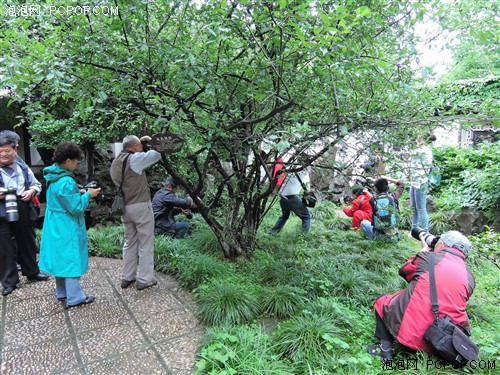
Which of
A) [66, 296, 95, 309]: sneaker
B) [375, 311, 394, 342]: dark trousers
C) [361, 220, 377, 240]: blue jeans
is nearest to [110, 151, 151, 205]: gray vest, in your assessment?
[66, 296, 95, 309]: sneaker

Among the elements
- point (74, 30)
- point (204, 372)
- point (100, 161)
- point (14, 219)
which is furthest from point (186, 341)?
point (100, 161)

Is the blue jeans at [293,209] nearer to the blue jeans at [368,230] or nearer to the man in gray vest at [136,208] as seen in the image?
the blue jeans at [368,230]

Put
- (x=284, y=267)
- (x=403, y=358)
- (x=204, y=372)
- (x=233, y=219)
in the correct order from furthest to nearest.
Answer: (x=233, y=219)
(x=284, y=267)
(x=403, y=358)
(x=204, y=372)

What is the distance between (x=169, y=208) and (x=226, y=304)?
8.96 feet

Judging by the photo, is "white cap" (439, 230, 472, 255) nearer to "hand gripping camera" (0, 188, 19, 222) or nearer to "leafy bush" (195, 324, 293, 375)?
"leafy bush" (195, 324, 293, 375)

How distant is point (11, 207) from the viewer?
12.0ft

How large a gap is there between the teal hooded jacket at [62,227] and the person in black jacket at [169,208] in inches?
82.3

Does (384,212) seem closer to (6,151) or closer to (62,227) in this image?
(62,227)

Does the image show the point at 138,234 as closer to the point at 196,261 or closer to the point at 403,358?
the point at 196,261

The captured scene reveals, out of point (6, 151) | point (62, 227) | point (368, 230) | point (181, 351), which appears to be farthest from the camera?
point (368, 230)

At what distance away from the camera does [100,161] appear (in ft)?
27.2

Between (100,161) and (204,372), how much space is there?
713 cm

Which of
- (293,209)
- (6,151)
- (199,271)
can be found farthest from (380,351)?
(6,151)

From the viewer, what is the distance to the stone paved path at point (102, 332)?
8.36 ft
